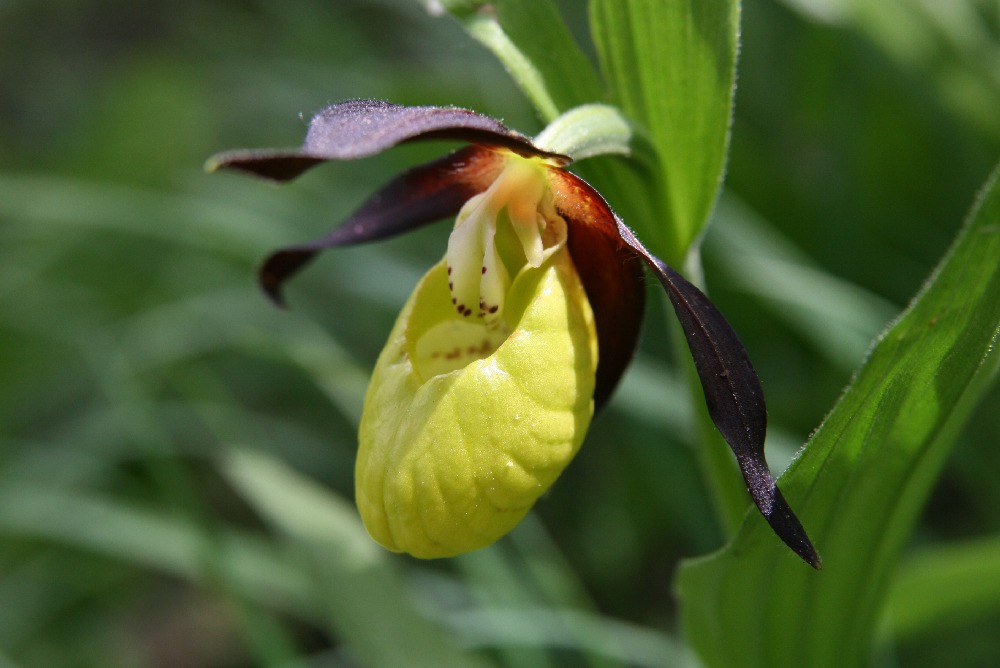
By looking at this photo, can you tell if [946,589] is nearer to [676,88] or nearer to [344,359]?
[676,88]

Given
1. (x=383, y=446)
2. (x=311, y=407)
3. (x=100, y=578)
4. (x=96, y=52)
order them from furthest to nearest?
1. (x=96, y=52)
2. (x=311, y=407)
3. (x=100, y=578)
4. (x=383, y=446)

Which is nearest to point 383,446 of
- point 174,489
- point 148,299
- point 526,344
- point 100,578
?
point 526,344

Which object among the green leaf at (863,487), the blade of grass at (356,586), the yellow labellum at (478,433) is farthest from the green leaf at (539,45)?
the blade of grass at (356,586)

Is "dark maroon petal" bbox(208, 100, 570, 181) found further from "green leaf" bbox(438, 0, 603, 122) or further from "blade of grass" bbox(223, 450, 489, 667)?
"blade of grass" bbox(223, 450, 489, 667)

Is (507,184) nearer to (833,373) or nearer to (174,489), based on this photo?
(174,489)

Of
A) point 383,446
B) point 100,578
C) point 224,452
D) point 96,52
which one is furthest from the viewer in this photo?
point 96,52

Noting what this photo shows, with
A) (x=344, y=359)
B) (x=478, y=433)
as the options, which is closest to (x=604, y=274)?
(x=478, y=433)
